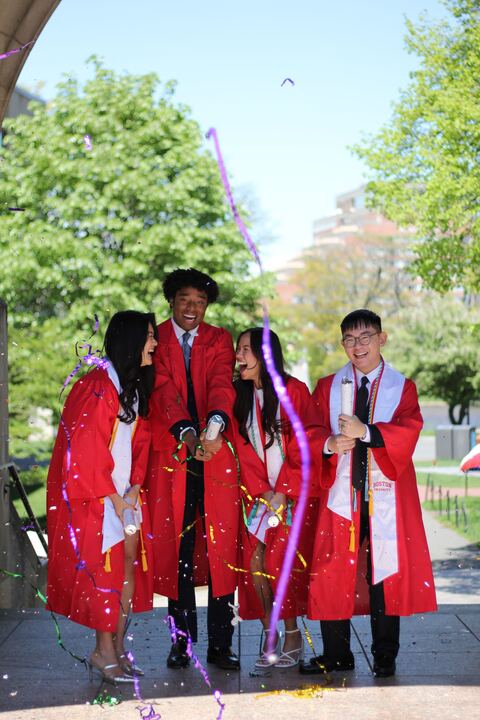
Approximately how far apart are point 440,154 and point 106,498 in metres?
7.22

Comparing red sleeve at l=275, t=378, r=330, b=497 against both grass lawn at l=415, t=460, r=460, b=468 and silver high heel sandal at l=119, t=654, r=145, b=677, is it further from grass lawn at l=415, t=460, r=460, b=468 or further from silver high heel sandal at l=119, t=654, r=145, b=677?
grass lawn at l=415, t=460, r=460, b=468

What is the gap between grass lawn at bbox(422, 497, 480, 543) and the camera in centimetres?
1603

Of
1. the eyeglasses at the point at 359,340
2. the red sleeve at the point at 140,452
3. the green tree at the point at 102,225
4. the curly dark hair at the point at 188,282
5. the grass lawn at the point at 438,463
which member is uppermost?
the green tree at the point at 102,225

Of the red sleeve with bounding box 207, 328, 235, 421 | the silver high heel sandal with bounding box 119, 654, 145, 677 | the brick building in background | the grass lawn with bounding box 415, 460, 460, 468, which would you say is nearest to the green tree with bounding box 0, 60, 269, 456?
the grass lawn with bounding box 415, 460, 460, 468

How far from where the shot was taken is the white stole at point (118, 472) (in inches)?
186

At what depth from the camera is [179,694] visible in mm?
4586

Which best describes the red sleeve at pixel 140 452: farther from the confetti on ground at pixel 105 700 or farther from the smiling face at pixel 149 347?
the confetti on ground at pixel 105 700

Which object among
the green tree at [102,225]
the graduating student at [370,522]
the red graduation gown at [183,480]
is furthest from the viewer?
the green tree at [102,225]

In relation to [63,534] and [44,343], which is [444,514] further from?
[63,534]

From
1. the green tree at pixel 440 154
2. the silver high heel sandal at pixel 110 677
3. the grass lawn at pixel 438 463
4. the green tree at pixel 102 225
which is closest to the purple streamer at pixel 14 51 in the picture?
the silver high heel sandal at pixel 110 677

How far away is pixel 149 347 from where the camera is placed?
482 cm

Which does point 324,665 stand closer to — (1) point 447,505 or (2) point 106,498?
(2) point 106,498

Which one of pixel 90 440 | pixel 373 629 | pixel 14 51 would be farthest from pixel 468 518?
→ pixel 90 440

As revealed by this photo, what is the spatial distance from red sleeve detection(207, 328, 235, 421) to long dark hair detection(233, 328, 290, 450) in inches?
1.9
